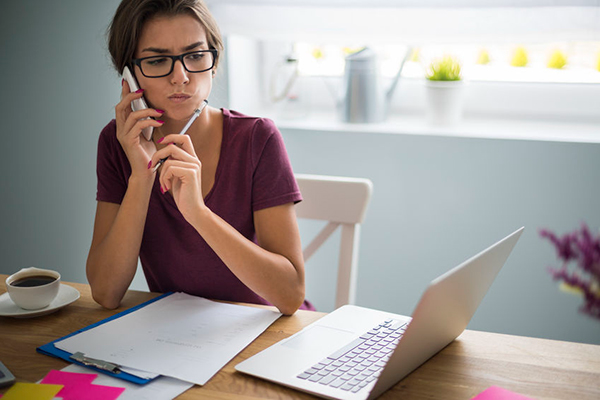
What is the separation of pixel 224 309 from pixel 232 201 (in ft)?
0.93

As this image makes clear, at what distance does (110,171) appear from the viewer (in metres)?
1.33

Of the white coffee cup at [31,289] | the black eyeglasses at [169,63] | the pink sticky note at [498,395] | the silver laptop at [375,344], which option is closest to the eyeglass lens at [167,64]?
the black eyeglasses at [169,63]

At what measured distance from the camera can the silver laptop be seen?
2.63 ft

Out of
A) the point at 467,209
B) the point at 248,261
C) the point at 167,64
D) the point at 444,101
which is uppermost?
the point at 167,64

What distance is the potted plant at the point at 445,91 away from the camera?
6.51 feet

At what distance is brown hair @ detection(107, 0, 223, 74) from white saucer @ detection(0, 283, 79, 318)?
1.62 feet

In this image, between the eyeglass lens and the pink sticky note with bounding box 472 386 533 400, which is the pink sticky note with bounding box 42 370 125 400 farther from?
the eyeglass lens

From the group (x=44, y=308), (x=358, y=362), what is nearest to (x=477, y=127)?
(x=358, y=362)

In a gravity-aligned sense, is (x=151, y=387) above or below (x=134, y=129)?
below

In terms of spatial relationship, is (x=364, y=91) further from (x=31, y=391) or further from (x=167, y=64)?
(x=31, y=391)

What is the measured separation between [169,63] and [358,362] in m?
0.71

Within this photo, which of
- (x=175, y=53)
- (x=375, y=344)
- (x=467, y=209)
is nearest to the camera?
(x=375, y=344)

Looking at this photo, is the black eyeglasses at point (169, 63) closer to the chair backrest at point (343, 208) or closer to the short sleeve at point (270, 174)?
the short sleeve at point (270, 174)

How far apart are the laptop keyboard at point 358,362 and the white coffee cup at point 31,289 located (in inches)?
20.8
